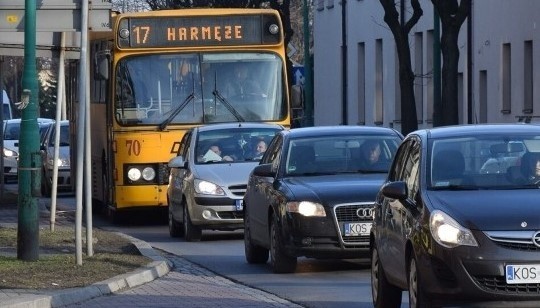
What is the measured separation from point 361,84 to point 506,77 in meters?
14.7

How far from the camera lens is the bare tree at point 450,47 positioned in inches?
1315

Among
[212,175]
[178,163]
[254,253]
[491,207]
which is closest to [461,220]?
[491,207]

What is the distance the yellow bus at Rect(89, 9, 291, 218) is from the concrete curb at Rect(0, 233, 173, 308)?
6.67 m

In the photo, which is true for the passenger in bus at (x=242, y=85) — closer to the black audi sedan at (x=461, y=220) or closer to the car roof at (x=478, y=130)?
the black audi sedan at (x=461, y=220)

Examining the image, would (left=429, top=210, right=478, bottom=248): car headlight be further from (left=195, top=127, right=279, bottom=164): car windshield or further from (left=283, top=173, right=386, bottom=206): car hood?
(left=195, top=127, right=279, bottom=164): car windshield

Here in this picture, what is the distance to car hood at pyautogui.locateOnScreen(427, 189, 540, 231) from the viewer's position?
31.3 ft

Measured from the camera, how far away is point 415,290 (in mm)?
9969

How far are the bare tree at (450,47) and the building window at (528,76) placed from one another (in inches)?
178

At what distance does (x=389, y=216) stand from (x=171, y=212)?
10868 millimetres

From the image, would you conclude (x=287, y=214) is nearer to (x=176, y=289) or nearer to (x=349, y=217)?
(x=349, y=217)

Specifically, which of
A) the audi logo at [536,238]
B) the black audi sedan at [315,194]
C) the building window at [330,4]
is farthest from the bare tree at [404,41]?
the audi logo at [536,238]

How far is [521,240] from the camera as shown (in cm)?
947

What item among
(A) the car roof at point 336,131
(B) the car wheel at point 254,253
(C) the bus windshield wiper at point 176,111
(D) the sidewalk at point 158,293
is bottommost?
(D) the sidewalk at point 158,293

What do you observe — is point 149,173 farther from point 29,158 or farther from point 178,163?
point 29,158
